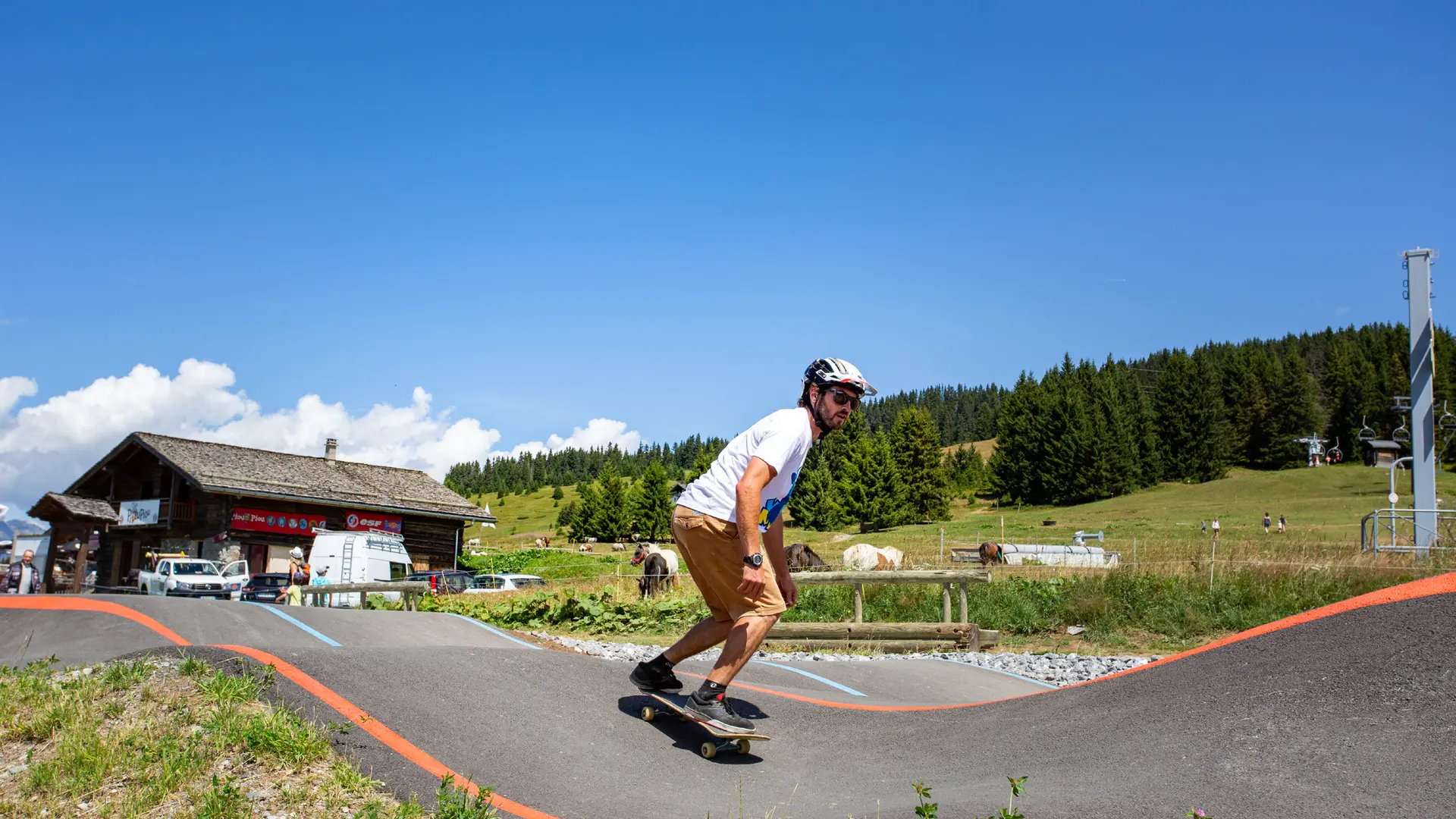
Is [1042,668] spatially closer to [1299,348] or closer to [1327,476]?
[1327,476]

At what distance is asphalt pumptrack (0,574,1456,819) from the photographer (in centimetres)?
381

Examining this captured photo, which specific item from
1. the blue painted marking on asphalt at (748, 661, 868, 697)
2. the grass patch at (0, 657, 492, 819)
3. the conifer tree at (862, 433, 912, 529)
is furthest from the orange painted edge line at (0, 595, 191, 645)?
the conifer tree at (862, 433, 912, 529)

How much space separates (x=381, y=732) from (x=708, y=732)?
69.0 inches

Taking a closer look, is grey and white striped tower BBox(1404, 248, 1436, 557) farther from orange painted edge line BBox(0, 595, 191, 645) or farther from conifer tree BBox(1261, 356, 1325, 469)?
conifer tree BBox(1261, 356, 1325, 469)

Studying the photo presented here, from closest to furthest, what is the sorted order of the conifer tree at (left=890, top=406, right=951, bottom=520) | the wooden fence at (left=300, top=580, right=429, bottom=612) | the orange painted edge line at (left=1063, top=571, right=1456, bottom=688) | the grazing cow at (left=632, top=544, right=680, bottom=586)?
1. the orange painted edge line at (left=1063, top=571, right=1456, bottom=688)
2. the wooden fence at (left=300, top=580, right=429, bottom=612)
3. the grazing cow at (left=632, top=544, right=680, bottom=586)
4. the conifer tree at (left=890, top=406, right=951, bottom=520)

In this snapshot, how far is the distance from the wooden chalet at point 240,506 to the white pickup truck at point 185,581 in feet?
30.3

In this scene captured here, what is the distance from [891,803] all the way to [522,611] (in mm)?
14133

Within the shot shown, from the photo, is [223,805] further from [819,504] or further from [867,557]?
[819,504]

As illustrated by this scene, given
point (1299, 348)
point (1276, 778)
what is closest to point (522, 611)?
point (1276, 778)

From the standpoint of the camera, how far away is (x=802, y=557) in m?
34.7

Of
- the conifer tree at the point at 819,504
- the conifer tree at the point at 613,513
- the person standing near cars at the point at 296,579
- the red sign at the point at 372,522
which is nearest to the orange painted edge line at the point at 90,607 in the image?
the person standing near cars at the point at 296,579

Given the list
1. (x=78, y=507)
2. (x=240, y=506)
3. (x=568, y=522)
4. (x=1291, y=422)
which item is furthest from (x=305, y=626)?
(x=1291, y=422)

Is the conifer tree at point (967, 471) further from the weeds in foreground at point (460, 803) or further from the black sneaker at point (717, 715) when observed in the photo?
the weeds in foreground at point (460, 803)

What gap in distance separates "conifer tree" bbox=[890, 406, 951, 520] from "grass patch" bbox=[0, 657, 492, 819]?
300 feet
